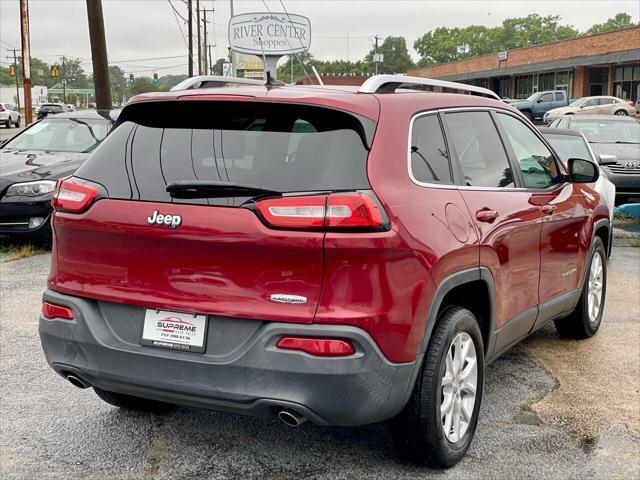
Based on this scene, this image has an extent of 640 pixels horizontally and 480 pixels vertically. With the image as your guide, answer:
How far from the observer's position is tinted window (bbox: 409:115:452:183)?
3.75 metres

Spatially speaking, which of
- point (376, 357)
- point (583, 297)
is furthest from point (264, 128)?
point (583, 297)

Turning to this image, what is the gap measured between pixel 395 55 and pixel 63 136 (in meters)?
154

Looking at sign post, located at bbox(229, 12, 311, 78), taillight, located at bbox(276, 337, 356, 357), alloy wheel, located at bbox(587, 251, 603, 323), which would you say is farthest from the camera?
sign post, located at bbox(229, 12, 311, 78)

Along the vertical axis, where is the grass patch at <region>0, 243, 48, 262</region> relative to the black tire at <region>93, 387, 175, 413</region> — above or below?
below

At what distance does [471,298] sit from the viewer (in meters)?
4.25

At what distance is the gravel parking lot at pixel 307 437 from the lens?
3877mm

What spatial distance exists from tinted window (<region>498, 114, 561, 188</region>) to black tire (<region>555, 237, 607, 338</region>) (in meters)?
0.85

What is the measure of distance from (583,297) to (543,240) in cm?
121

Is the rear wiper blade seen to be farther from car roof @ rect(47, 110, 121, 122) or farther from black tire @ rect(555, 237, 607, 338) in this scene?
car roof @ rect(47, 110, 121, 122)

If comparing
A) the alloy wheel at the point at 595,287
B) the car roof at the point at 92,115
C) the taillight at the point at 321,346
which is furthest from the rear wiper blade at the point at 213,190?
the car roof at the point at 92,115

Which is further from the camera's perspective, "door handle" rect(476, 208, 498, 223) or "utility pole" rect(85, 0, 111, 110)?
"utility pole" rect(85, 0, 111, 110)

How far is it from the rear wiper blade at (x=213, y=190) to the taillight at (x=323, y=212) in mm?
81

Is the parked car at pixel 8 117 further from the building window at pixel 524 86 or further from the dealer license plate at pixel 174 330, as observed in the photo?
the dealer license plate at pixel 174 330

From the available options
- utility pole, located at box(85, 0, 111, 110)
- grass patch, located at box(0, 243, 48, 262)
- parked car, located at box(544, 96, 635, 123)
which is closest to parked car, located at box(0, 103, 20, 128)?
parked car, located at box(544, 96, 635, 123)
